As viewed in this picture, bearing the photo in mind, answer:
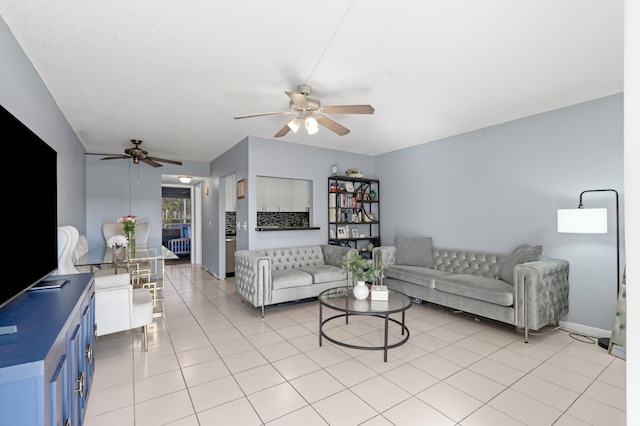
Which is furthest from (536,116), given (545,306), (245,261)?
(245,261)

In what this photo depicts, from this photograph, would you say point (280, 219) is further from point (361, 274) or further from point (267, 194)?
point (361, 274)

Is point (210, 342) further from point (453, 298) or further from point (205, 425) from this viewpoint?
point (453, 298)

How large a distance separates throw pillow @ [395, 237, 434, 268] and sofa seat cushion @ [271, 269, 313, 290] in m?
1.62

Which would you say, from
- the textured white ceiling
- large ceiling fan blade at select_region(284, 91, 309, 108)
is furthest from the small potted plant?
the textured white ceiling

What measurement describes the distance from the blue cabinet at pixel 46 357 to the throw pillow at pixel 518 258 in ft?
13.4

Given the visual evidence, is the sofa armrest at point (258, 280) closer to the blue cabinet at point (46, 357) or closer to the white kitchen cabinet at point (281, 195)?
the blue cabinet at point (46, 357)

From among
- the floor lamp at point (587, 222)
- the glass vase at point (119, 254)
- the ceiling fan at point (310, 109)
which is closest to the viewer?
the ceiling fan at point (310, 109)

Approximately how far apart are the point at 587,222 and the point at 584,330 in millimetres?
1334

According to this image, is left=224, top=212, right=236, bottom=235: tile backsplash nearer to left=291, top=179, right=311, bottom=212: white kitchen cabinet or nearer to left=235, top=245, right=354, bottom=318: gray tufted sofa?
left=291, top=179, right=311, bottom=212: white kitchen cabinet

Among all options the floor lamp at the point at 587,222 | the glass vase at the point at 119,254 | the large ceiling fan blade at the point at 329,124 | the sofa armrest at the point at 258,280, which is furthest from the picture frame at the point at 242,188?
the floor lamp at the point at 587,222

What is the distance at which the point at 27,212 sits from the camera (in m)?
1.67

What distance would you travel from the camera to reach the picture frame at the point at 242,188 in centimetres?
491

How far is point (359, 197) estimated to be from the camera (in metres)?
5.93

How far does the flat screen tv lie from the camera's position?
4.61ft
